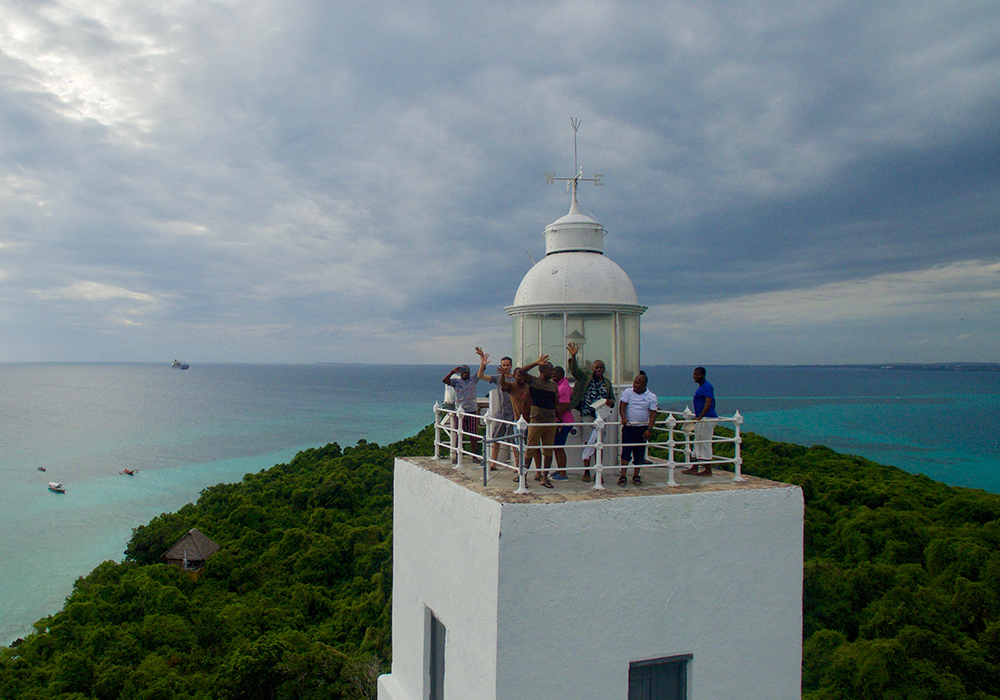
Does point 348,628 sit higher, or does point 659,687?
point 659,687

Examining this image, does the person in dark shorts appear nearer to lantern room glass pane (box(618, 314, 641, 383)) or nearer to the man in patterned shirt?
the man in patterned shirt

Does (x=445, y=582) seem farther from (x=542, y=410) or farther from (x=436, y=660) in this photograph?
(x=542, y=410)

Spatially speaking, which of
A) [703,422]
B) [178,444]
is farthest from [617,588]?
[178,444]

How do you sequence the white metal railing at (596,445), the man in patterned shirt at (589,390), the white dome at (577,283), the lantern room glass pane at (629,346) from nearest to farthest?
1. the white metal railing at (596,445)
2. the man in patterned shirt at (589,390)
3. the white dome at (577,283)
4. the lantern room glass pane at (629,346)

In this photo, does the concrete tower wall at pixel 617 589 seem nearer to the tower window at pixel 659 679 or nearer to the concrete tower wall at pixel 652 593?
the concrete tower wall at pixel 652 593

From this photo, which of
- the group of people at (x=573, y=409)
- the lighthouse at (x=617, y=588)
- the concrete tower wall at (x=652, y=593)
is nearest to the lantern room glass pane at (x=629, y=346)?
the group of people at (x=573, y=409)

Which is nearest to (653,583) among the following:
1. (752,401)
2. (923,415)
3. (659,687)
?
(659,687)

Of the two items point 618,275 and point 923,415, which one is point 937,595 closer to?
point 618,275
